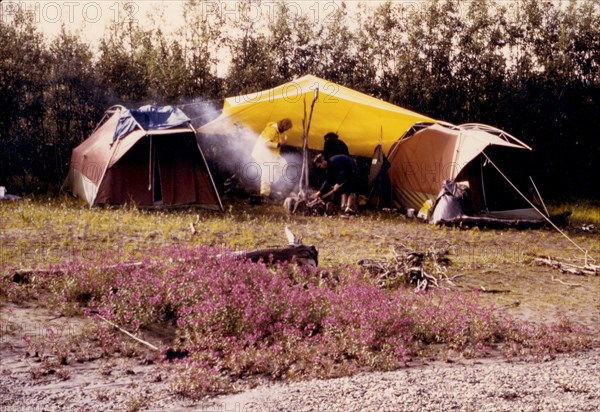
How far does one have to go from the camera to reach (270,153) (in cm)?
1630

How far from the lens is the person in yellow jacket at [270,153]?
1611 centimetres

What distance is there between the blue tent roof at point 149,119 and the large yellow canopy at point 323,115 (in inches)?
77.4

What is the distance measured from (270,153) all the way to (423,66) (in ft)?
18.3

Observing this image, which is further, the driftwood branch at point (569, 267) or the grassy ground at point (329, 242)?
the driftwood branch at point (569, 267)

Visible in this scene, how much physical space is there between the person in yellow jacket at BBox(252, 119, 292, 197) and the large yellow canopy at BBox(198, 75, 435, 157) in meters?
0.42

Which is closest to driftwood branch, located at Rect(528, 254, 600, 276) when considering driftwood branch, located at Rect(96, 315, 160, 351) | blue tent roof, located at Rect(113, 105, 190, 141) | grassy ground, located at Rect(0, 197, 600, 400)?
grassy ground, located at Rect(0, 197, 600, 400)

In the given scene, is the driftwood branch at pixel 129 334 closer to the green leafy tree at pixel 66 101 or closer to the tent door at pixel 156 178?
the tent door at pixel 156 178

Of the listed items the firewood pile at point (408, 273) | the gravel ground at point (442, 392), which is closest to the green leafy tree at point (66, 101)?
the firewood pile at point (408, 273)

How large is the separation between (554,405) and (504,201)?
35.8 ft

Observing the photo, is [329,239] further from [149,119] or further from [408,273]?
[149,119]

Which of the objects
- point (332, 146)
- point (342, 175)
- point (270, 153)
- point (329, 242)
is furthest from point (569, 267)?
point (270, 153)

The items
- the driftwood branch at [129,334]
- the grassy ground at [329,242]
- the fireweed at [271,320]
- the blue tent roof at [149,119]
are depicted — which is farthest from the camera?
the blue tent roof at [149,119]

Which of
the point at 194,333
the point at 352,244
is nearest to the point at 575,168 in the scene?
the point at 352,244

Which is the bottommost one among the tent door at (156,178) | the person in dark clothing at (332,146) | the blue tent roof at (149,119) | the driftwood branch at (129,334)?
the driftwood branch at (129,334)
